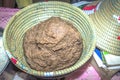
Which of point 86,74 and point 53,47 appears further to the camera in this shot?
point 86,74

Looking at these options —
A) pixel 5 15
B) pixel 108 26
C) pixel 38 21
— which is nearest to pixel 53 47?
pixel 38 21

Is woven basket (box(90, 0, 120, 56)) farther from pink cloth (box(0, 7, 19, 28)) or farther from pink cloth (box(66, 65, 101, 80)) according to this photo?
pink cloth (box(0, 7, 19, 28))

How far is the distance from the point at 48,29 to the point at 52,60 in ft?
0.46

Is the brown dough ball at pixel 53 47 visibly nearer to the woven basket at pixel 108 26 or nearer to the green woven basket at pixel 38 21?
the green woven basket at pixel 38 21

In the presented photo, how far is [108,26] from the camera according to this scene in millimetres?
1044

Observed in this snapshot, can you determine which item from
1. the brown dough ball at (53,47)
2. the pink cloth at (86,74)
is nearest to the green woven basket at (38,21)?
the brown dough ball at (53,47)

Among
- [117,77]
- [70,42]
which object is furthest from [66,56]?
[117,77]

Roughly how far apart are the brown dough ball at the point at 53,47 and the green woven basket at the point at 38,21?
41 millimetres

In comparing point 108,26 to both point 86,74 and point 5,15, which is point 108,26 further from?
point 5,15

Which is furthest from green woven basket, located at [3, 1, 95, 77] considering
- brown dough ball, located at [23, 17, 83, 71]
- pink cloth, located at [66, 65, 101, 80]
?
pink cloth, located at [66, 65, 101, 80]

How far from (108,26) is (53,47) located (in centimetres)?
33

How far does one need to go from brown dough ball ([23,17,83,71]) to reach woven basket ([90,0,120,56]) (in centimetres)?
19

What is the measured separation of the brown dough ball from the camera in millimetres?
900

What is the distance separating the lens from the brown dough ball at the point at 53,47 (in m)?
0.90
